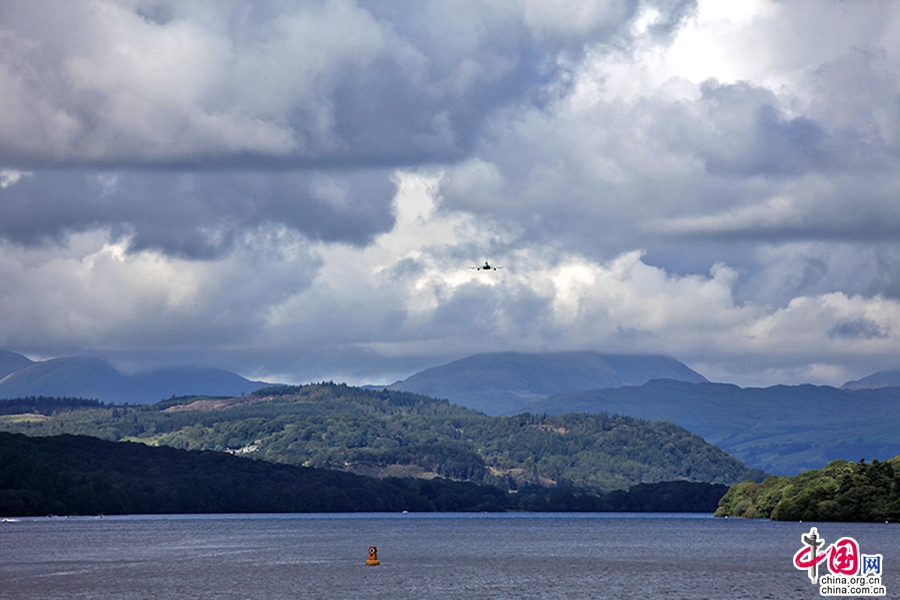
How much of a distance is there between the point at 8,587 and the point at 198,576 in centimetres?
3298

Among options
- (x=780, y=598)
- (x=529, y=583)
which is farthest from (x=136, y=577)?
(x=780, y=598)

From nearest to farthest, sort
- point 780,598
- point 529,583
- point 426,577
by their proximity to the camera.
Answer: point 780,598, point 529,583, point 426,577

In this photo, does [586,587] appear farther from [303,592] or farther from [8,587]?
[8,587]

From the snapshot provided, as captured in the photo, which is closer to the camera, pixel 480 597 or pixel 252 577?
pixel 480 597

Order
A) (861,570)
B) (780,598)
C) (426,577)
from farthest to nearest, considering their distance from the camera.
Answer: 1. (426,577)
2. (861,570)
3. (780,598)

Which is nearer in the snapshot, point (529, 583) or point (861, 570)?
→ point (861, 570)

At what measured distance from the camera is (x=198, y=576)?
19988cm

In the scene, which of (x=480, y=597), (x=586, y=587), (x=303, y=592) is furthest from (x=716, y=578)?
(x=303, y=592)

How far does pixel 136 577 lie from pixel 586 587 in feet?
253

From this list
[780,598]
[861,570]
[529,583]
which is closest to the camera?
[780,598]

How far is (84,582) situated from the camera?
189500mm

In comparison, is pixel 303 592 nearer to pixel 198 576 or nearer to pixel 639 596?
pixel 198 576

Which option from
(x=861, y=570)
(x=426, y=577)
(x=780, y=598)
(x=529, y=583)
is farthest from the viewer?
(x=426, y=577)

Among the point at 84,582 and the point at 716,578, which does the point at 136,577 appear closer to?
the point at 84,582
